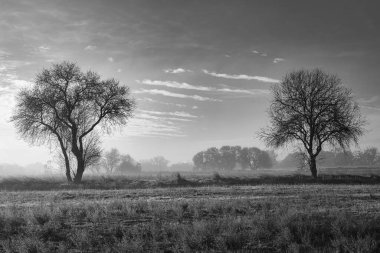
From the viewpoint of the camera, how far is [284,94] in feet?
142

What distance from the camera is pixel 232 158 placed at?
6619 inches

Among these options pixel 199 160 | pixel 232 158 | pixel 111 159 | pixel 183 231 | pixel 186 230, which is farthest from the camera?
pixel 199 160

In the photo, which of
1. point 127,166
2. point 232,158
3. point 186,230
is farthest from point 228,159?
point 186,230

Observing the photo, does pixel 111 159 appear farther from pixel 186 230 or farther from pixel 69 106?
pixel 186 230

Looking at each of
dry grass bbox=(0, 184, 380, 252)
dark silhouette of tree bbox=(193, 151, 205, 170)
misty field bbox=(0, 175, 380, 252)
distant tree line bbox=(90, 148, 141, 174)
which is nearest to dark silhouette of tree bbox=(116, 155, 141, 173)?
distant tree line bbox=(90, 148, 141, 174)

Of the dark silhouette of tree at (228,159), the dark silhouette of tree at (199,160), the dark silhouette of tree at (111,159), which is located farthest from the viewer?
the dark silhouette of tree at (199,160)

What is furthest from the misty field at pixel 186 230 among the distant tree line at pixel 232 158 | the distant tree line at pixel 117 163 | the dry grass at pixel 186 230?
the distant tree line at pixel 232 158

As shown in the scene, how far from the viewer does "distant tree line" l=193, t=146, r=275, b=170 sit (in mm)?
164500

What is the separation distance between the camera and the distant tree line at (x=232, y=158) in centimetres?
16450

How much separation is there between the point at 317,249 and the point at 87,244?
6238mm

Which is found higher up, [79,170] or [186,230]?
[79,170]

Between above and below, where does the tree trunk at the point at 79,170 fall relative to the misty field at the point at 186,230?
above

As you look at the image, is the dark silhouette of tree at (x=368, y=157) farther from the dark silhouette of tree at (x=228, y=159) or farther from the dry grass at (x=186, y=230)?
the dry grass at (x=186, y=230)

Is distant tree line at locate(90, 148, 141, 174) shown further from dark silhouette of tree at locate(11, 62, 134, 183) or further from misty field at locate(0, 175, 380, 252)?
misty field at locate(0, 175, 380, 252)
